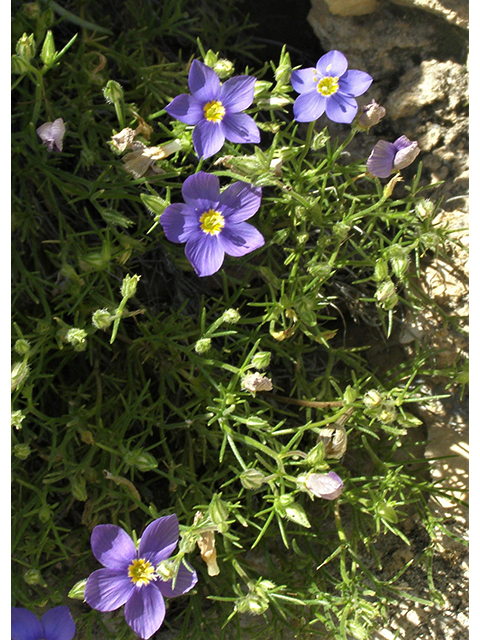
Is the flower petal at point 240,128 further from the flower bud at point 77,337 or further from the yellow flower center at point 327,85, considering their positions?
the flower bud at point 77,337

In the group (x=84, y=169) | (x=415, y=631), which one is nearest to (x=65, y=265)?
(x=84, y=169)

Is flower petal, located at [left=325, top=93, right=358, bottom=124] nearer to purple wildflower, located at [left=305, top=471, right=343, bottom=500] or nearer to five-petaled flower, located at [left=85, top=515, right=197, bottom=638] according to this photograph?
purple wildflower, located at [left=305, top=471, right=343, bottom=500]

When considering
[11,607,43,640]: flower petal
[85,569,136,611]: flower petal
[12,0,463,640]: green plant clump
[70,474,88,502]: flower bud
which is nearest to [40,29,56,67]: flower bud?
[12,0,463,640]: green plant clump

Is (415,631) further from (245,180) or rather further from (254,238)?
(245,180)

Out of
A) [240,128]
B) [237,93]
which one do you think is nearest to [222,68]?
[237,93]

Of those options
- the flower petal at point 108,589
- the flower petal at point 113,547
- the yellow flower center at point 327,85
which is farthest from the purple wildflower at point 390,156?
the flower petal at point 108,589

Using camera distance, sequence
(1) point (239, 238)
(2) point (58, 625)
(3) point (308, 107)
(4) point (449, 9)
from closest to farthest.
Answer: (2) point (58, 625), (1) point (239, 238), (3) point (308, 107), (4) point (449, 9)

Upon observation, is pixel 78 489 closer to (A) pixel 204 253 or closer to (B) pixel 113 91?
(A) pixel 204 253
